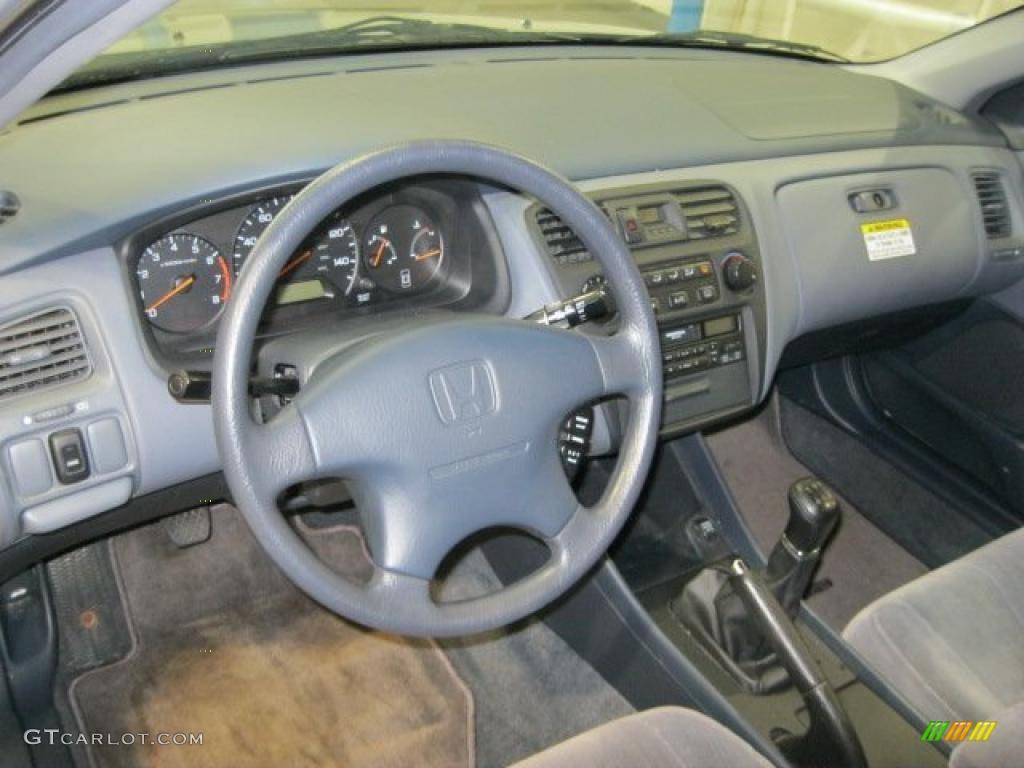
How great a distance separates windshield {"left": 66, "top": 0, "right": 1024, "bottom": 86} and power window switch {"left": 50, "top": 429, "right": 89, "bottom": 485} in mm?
505

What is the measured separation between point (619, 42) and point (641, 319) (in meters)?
1.07

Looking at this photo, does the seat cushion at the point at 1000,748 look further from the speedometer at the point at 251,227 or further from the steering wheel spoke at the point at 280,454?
the speedometer at the point at 251,227

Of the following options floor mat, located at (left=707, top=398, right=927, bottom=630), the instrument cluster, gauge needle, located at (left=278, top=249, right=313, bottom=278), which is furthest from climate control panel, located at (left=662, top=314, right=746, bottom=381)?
floor mat, located at (left=707, top=398, right=927, bottom=630)

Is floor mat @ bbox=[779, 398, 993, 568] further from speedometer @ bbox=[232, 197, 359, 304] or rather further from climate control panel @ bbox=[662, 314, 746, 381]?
speedometer @ bbox=[232, 197, 359, 304]

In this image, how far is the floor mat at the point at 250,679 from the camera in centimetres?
186

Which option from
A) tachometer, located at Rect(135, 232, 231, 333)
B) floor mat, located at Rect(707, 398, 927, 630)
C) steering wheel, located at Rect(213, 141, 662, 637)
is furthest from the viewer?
floor mat, located at Rect(707, 398, 927, 630)

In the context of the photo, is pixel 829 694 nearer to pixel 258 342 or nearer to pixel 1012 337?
pixel 258 342

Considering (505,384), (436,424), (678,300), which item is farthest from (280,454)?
(678,300)

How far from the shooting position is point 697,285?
5.60 feet

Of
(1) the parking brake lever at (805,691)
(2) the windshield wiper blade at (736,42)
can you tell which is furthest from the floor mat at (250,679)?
(2) the windshield wiper blade at (736,42)

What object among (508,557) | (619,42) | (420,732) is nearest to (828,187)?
(619,42)

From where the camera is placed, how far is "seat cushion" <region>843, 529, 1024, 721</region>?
146 centimetres

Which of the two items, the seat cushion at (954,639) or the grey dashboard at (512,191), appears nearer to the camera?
the grey dashboard at (512,191)

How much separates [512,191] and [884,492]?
1458 millimetres
